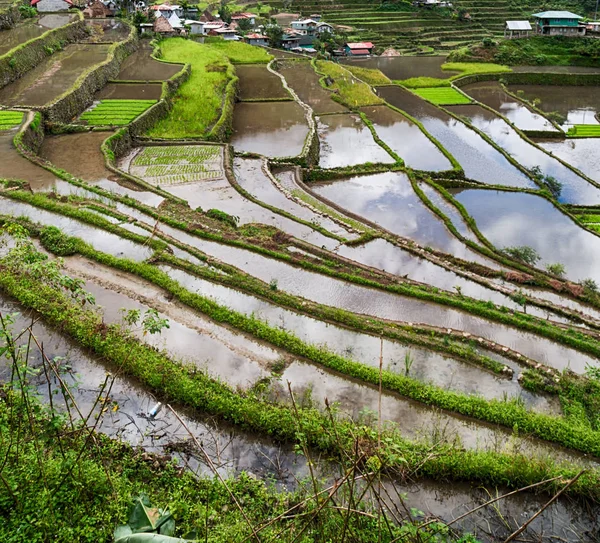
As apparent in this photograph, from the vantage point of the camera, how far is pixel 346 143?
2209 centimetres

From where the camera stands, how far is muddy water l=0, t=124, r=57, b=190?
15.3 m

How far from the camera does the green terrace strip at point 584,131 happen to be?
84.3ft

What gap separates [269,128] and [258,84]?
7314 millimetres

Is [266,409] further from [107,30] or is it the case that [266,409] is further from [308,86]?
[107,30]

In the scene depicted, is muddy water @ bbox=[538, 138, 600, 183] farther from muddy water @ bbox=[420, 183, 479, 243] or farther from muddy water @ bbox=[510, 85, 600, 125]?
muddy water @ bbox=[420, 183, 479, 243]

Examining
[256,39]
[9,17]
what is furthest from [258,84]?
[9,17]

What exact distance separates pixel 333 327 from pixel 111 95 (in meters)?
18.9

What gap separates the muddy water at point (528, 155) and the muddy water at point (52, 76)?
65.4 feet

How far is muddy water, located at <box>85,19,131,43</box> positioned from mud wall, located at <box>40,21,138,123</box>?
275 cm

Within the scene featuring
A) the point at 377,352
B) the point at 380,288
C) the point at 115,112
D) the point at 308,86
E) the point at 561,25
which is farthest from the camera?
the point at 561,25

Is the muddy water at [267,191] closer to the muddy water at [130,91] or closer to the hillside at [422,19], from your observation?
the muddy water at [130,91]

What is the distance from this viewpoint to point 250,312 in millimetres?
10500

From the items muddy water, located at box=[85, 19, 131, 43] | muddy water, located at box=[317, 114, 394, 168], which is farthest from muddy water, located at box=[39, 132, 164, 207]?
muddy water, located at box=[85, 19, 131, 43]

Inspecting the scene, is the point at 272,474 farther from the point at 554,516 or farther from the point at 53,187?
the point at 53,187
